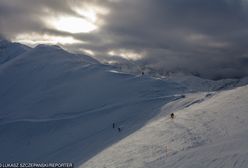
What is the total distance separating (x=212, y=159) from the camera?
2338cm

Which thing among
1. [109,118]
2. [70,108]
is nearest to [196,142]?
[109,118]

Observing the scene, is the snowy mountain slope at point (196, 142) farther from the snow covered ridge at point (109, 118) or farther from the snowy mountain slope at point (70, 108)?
the snowy mountain slope at point (70, 108)

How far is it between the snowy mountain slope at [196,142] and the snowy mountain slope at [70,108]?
1052 cm

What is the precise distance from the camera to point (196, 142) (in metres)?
28.6

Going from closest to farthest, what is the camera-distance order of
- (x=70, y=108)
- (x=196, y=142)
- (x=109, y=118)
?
(x=196, y=142) → (x=109, y=118) → (x=70, y=108)

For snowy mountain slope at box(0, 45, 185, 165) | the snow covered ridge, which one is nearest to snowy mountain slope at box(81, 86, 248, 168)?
the snow covered ridge

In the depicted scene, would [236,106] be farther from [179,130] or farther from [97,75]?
[97,75]

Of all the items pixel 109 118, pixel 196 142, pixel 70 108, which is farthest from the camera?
pixel 70 108

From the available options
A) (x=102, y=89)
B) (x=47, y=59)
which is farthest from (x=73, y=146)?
(x=47, y=59)

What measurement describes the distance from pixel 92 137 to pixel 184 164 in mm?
32051

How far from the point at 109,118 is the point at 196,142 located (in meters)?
33.2

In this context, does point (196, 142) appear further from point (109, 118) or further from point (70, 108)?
point (70, 108)

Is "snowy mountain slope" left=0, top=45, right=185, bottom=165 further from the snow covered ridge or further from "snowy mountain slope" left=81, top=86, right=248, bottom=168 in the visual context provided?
"snowy mountain slope" left=81, top=86, right=248, bottom=168

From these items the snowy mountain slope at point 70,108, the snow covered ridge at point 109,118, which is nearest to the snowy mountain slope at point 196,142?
the snow covered ridge at point 109,118
